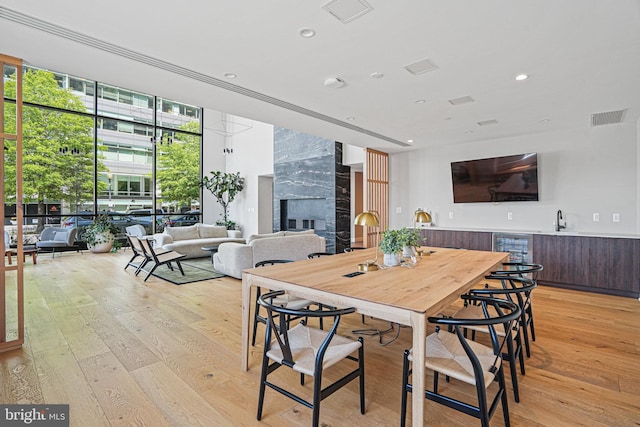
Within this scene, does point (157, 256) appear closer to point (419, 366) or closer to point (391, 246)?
point (391, 246)

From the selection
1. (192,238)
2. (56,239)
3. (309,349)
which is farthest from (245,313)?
(56,239)

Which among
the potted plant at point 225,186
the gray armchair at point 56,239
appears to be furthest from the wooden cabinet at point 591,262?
the gray armchair at point 56,239

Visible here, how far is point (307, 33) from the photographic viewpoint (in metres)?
2.36

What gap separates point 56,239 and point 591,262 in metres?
10.1

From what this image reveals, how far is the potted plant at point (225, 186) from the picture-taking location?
33.0 feet

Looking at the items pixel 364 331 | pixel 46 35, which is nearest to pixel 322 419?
pixel 364 331

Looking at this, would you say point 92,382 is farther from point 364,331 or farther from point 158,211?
point 158,211

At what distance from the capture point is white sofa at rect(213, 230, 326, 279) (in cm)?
511

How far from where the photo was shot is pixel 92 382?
221 centimetres

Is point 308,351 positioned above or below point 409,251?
below

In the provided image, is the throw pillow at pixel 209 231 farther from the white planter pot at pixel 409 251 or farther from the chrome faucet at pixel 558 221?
the chrome faucet at pixel 558 221

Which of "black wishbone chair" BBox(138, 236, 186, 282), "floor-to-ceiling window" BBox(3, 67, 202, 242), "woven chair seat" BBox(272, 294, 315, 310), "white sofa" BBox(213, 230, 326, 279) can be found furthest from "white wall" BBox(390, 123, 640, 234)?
"floor-to-ceiling window" BBox(3, 67, 202, 242)

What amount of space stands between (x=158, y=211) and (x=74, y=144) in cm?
261

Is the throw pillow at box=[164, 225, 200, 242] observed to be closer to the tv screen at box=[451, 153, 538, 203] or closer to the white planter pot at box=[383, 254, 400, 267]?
the tv screen at box=[451, 153, 538, 203]
